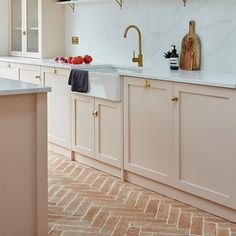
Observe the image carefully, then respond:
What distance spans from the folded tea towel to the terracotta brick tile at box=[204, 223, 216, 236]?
1.86 meters

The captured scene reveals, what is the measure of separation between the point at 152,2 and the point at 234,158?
2145 millimetres

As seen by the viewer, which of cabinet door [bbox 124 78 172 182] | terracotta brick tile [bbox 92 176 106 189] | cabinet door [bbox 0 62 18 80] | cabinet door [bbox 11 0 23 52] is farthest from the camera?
cabinet door [bbox 11 0 23 52]

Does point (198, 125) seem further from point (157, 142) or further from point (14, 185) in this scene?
point (14, 185)

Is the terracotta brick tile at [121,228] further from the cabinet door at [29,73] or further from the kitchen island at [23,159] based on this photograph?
the cabinet door at [29,73]

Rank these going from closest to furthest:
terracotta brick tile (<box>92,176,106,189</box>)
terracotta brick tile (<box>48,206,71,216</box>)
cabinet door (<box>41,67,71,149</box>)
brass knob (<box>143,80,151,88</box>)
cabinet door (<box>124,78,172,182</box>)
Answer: terracotta brick tile (<box>48,206,71,216</box>) → cabinet door (<box>124,78,172,182</box>) → brass knob (<box>143,80,151,88</box>) → terracotta brick tile (<box>92,176,106,189</box>) → cabinet door (<box>41,67,71,149</box>)

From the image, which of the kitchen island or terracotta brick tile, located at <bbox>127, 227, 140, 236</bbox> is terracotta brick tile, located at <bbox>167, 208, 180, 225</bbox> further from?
the kitchen island

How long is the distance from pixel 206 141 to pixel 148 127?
64 cm

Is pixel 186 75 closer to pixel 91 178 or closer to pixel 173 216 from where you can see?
pixel 173 216

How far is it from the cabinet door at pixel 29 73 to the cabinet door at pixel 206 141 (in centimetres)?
223

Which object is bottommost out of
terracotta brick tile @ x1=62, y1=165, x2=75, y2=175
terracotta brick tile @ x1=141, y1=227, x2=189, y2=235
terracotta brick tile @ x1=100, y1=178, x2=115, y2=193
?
terracotta brick tile @ x1=141, y1=227, x2=189, y2=235

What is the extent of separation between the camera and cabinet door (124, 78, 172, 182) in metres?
3.77

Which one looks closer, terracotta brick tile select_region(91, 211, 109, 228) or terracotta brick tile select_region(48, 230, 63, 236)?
terracotta brick tile select_region(48, 230, 63, 236)

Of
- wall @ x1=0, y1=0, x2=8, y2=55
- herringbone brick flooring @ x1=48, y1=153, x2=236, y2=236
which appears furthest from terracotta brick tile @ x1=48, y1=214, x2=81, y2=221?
wall @ x1=0, y1=0, x2=8, y2=55

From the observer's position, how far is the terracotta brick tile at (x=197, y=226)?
3170mm
